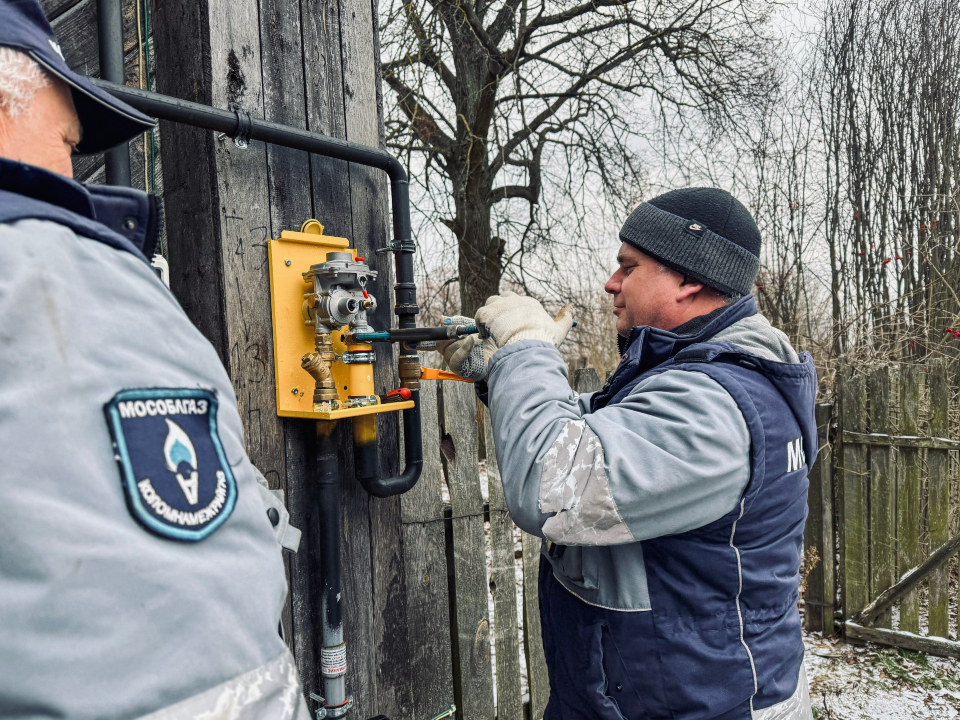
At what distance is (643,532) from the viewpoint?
4.76 feet

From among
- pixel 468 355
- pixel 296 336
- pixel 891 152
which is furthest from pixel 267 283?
pixel 891 152

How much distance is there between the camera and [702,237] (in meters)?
1.81

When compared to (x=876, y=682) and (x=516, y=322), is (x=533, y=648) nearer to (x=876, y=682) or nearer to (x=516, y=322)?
(x=516, y=322)

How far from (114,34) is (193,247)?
1.85 ft

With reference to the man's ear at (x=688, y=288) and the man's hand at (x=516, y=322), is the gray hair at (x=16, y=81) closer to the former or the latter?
the man's hand at (x=516, y=322)

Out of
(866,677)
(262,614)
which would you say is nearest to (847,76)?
(866,677)

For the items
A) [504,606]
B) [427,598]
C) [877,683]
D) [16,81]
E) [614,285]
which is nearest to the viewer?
[16,81]

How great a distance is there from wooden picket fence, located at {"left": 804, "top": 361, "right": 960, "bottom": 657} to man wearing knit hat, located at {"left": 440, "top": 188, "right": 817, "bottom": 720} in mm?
2861

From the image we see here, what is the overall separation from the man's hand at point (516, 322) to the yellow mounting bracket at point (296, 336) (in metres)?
0.36

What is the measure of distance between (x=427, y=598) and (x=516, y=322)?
1055 mm

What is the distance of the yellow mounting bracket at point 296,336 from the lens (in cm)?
179

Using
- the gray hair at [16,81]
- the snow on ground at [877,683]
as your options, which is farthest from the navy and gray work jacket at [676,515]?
the snow on ground at [877,683]

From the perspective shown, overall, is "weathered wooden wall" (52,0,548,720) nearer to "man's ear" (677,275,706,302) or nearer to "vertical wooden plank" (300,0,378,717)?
"vertical wooden plank" (300,0,378,717)

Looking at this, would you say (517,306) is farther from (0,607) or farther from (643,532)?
(0,607)
